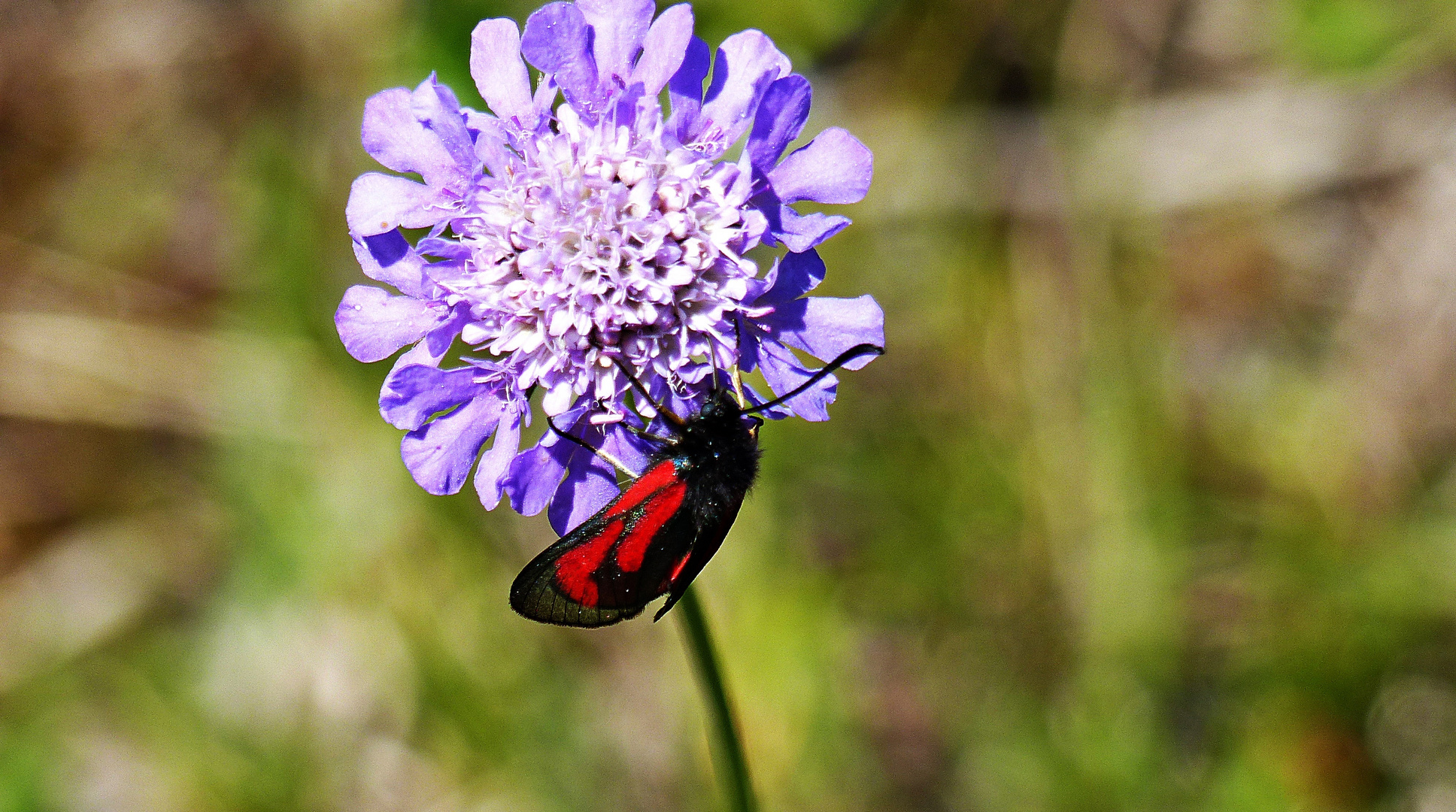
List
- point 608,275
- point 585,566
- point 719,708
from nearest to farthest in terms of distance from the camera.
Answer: point 585,566 < point 608,275 < point 719,708

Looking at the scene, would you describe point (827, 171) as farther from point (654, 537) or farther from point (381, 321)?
point (381, 321)

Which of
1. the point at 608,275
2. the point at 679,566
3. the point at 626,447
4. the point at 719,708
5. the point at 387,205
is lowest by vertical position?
the point at 719,708

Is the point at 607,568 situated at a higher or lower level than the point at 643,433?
lower

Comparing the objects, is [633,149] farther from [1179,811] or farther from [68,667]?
[68,667]

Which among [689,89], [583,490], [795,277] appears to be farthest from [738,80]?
[583,490]

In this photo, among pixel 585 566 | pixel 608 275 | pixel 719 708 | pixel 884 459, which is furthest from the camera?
pixel 884 459

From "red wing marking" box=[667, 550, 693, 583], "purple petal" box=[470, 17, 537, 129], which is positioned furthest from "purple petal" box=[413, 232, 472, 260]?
"red wing marking" box=[667, 550, 693, 583]

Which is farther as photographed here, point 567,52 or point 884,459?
point 884,459

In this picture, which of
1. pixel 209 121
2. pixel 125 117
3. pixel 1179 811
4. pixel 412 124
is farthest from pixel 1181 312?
pixel 125 117
